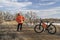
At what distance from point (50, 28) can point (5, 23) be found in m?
5.76

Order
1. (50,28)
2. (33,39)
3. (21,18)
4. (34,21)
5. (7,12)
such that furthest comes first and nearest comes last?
1. (34,21)
2. (7,12)
3. (21,18)
4. (50,28)
5. (33,39)

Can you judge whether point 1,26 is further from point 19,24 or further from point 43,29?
point 43,29

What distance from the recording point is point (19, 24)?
1592 cm

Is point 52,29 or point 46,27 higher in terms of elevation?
point 46,27

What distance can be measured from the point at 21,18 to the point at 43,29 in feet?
6.62

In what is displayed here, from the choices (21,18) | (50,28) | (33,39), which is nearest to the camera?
(33,39)

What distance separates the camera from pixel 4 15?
18.5m

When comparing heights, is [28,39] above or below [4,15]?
below

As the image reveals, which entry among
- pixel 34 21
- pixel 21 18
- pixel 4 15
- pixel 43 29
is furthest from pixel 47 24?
pixel 4 15

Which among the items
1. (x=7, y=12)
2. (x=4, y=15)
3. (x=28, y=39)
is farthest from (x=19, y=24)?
(x=28, y=39)

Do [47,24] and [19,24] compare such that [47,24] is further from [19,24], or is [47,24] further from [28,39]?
[28,39]

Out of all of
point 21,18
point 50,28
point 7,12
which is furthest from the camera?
point 7,12

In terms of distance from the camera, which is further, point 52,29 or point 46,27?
point 46,27

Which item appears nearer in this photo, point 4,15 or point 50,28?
point 50,28
